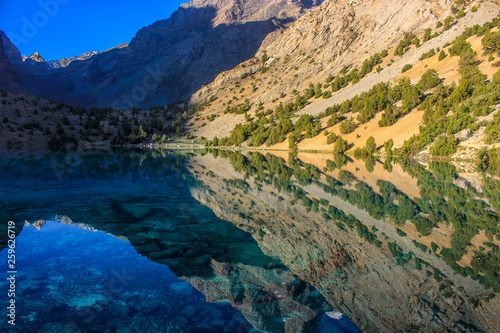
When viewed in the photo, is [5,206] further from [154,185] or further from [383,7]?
[383,7]

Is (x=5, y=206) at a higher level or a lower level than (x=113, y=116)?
lower

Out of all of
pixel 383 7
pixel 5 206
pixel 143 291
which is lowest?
pixel 143 291

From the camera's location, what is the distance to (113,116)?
8138 centimetres

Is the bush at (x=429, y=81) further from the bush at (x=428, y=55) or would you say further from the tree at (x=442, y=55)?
the bush at (x=428, y=55)

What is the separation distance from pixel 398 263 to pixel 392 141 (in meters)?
36.3

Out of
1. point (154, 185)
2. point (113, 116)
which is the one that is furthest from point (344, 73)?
point (154, 185)

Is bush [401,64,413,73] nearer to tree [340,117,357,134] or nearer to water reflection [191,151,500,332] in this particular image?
tree [340,117,357,134]

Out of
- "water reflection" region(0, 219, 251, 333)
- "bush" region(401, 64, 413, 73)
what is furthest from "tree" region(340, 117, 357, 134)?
"water reflection" region(0, 219, 251, 333)

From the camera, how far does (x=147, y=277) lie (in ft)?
19.0

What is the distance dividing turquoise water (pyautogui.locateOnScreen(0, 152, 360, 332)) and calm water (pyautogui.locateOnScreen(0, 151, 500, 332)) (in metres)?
0.03

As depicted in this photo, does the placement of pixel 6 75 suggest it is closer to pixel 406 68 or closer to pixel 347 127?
pixel 347 127

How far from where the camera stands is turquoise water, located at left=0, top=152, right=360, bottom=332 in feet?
14.5

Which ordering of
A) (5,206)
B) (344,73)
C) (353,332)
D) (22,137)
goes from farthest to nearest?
(344,73) < (22,137) < (5,206) < (353,332)

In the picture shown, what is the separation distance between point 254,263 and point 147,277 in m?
2.42
